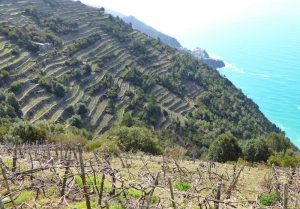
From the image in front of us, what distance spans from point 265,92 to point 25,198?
188 m

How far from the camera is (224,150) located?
3772 cm

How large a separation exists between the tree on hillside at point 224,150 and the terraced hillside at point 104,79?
27941mm

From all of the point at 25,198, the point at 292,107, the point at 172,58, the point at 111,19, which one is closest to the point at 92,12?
the point at 111,19

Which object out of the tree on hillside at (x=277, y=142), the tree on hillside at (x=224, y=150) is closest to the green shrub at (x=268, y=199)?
the tree on hillside at (x=224, y=150)

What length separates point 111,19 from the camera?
12838cm

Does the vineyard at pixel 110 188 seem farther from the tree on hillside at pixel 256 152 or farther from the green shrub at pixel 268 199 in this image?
the tree on hillside at pixel 256 152

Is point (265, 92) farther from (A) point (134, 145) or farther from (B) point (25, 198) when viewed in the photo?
(B) point (25, 198)

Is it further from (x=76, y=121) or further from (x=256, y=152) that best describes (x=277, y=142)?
(x=76, y=121)

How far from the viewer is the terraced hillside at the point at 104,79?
66.8 metres

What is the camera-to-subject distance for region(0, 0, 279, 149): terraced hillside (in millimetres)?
66812

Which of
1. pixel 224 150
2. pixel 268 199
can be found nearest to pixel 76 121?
pixel 224 150

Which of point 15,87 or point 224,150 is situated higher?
point 15,87

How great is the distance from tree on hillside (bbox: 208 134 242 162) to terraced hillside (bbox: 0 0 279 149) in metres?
→ 27.9

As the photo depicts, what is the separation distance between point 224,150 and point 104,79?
4716 cm
